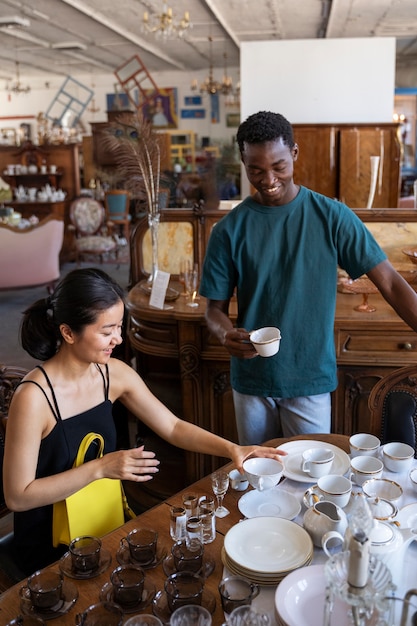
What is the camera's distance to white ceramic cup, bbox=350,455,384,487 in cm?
154

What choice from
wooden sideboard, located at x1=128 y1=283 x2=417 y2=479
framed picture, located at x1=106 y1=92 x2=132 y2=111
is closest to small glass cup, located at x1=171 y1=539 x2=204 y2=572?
wooden sideboard, located at x1=128 y1=283 x2=417 y2=479

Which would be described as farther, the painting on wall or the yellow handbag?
the painting on wall

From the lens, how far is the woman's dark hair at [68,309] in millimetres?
1644

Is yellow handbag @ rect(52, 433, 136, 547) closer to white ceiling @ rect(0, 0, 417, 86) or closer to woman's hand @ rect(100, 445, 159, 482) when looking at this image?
woman's hand @ rect(100, 445, 159, 482)

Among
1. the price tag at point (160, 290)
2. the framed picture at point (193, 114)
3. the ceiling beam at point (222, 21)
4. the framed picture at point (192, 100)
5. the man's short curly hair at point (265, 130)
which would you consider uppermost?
the ceiling beam at point (222, 21)

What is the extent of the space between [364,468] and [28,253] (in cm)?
665

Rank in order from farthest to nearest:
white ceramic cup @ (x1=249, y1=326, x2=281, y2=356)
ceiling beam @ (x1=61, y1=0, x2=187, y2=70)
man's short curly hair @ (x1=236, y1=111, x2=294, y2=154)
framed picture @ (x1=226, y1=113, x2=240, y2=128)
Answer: framed picture @ (x1=226, y1=113, x2=240, y2=128), ceiling beam @ (x1=61, y1=0, x2=187, y2=70), man's short curly hair @ (x1=236, y1=111, x2=294, y2=154), white ceramic cup @ (x1=249, y1=326, x2=281, y2=356)

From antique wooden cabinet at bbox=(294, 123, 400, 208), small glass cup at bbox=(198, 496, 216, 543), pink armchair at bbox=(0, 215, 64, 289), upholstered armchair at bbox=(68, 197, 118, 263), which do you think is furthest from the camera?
upholstered armchair at bbox=(68, 197, 118, 263)

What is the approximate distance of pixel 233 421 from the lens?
3074 mm

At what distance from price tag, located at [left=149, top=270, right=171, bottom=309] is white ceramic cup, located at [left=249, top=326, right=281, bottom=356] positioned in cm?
111

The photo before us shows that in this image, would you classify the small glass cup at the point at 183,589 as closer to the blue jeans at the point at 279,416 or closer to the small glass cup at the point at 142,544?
the small glass cup at the point at 142,544

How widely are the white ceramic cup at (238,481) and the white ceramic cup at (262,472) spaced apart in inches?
1.5

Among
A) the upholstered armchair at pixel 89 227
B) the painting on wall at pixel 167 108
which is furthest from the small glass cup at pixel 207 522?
the painting on wall at pixel 167 108

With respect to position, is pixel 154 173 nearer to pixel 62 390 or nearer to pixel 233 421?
pixel 233 421
